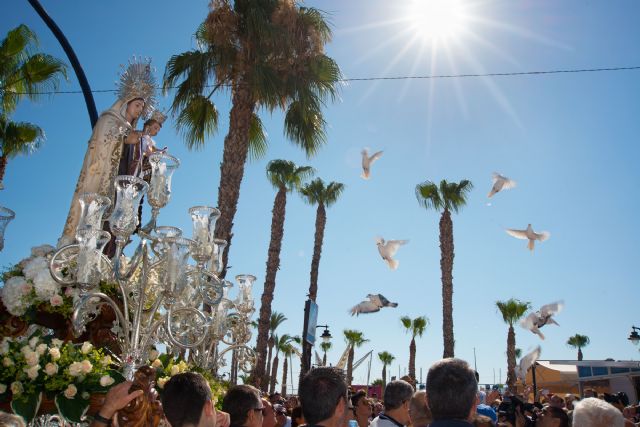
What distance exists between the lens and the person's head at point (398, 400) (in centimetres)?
479

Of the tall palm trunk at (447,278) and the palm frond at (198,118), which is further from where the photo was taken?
the tall palm trunk at (447,278)

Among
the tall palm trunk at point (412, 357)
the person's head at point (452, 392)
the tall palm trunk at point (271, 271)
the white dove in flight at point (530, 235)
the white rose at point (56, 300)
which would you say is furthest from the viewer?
the tall palm trunk at point (412, 357)

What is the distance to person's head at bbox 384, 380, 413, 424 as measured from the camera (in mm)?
4785

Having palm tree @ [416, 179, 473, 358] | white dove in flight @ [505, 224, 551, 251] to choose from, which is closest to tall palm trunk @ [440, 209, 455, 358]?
palm tree @ [416, 179, 473, 358]

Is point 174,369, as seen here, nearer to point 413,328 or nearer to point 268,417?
point 268,417

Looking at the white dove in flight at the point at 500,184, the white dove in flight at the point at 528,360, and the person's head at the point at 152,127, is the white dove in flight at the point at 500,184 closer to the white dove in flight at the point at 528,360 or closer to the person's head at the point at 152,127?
the white dove in flight at the point at 528,360

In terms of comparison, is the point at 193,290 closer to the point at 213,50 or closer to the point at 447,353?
the point at 213,50

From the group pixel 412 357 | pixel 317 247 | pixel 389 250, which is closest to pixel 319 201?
pixel 317 247

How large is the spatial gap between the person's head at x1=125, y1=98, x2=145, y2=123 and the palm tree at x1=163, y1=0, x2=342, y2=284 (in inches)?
193

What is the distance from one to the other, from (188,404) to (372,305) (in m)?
12.5

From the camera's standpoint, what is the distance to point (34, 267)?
4801 millimetres

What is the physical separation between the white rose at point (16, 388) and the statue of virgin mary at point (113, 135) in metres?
2.35

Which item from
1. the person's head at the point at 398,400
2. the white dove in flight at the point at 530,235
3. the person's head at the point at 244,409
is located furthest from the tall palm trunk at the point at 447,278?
the person's head at the point at 244,409

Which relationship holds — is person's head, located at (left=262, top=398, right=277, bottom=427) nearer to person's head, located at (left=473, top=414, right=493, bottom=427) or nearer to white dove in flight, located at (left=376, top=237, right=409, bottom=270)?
person's head, located at (left=473, top=414, right=493, bottom=427)
